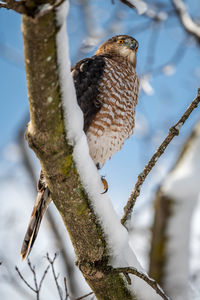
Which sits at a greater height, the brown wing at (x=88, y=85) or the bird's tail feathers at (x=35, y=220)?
the brown wing at (x=88, y=85)

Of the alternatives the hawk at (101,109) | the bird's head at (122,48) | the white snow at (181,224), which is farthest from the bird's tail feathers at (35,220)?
the white snow at (181,224)

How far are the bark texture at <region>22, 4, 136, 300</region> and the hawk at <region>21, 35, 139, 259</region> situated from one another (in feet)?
2.19

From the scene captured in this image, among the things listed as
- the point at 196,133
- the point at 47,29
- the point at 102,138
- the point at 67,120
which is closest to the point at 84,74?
the point at 102,138

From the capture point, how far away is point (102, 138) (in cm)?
318

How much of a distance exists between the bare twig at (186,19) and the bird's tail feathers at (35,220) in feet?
15.5

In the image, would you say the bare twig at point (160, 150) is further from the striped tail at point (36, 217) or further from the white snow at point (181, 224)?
the white snow at point (181, 224)

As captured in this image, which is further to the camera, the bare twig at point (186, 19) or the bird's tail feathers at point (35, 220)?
the bare twig at point (186, 19)

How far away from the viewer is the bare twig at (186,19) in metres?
6.57

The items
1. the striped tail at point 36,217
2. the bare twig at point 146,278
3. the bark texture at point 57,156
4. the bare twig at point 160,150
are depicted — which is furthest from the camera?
the striped tail at point 36,217

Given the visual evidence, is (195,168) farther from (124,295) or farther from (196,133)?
(124,295)

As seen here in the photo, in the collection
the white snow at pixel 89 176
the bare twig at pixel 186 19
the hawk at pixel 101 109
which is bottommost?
the white snow at pixel 89 176

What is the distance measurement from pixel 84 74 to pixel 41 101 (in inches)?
53.3

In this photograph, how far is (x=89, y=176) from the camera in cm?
226

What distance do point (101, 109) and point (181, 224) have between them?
2.53 metres
